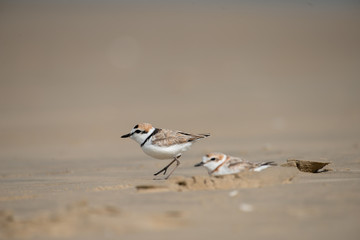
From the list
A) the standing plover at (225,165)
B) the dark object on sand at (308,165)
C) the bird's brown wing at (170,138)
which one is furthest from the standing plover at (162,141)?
the standing plover at (225,165)

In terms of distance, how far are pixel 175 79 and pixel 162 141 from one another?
1722 cm

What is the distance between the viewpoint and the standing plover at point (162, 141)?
8539 millimetres

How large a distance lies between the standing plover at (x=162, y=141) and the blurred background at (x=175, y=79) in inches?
147

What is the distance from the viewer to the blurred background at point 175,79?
17.0 meters

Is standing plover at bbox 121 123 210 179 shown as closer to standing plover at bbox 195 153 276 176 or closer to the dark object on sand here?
the dark object on sand

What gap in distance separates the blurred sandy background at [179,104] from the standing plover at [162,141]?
360 millimetres

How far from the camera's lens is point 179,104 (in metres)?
21.3

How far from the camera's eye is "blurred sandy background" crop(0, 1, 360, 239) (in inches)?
228

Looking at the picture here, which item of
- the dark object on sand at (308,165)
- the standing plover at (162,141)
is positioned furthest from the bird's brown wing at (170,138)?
the dark object on sand at (308,165)

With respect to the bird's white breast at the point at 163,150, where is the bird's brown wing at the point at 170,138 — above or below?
above

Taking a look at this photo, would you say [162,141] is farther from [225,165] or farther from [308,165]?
[308,165]

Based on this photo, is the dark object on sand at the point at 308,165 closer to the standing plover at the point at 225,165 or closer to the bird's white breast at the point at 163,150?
the standing plover at the point at 225,165

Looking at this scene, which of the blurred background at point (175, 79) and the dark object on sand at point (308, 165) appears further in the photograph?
the blurred background at point (175, 79)

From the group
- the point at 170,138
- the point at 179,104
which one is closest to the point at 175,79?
the point at 179,104
